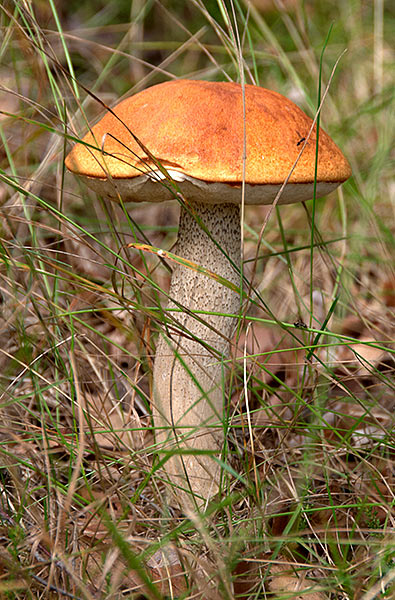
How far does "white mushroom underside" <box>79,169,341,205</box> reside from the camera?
105 centimetres

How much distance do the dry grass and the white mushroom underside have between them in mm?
72

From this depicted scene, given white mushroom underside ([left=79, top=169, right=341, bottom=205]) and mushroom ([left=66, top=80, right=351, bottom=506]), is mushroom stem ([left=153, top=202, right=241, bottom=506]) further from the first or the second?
white mushroom underside ([left=79, top=169, right=341, bottom=205])

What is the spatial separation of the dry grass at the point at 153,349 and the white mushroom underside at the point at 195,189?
0.07 metres

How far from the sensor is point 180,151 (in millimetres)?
1038

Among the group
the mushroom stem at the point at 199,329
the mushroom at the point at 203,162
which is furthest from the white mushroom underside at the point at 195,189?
the mushroom stem at the point at 199,329

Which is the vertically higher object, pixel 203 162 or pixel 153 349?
pixel 203 162

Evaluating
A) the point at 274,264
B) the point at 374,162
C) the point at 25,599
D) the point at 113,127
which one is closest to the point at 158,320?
the point at 113,127

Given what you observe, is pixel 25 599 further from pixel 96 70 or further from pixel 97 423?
pixel 96 70

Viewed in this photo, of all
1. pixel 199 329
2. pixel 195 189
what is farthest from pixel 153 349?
pixel 195 189

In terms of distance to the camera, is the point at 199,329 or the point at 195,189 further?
the point at 199,329

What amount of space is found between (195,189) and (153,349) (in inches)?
20.0

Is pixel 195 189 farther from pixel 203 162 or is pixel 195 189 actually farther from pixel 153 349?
pixel 153 349

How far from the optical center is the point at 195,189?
1095 millimetres

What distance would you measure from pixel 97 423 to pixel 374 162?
160 cm
